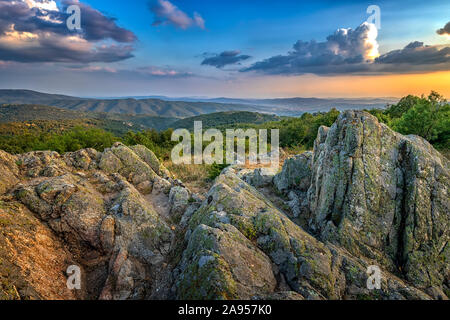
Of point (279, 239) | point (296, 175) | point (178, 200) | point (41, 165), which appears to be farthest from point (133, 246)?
point (296, 175)

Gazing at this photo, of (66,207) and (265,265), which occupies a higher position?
(66,207)

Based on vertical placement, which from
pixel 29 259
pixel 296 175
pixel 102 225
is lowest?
pixel 29 259

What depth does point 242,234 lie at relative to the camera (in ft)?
20.5

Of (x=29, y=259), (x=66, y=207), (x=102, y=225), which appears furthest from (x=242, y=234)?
(x=66, y=207)

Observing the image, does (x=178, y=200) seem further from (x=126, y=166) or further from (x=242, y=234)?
(x=242, y=234)

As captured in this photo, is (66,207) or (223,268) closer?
(223,268)

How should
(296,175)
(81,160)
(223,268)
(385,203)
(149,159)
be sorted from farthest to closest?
(149,159) → (296,175) → (81,160) → (385,203) → (223,268)

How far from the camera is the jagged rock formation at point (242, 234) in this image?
17.0 feet

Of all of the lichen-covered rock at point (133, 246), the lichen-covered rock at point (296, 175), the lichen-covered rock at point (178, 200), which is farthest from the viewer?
the lichen-covered rock at point (296, 175)

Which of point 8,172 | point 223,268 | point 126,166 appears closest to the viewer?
point 223,268

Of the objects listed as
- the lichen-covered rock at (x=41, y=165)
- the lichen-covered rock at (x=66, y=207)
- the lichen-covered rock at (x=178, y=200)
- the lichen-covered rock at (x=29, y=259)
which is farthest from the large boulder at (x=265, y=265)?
the lichen-covered rock at (x=41, y=165)

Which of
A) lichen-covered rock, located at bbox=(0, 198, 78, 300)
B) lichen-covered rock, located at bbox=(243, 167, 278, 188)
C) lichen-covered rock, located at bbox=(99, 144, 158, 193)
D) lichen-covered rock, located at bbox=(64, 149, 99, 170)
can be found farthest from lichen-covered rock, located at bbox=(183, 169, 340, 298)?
lichen-covered rock, located at bbox=(64, 149, 99, 170)

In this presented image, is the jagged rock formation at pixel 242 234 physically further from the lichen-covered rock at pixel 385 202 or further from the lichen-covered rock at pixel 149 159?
the lichen-covered rock at pixel 149 159

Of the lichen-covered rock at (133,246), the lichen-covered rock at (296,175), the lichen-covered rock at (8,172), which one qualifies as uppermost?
the lichen-covered rock at (8,172)
